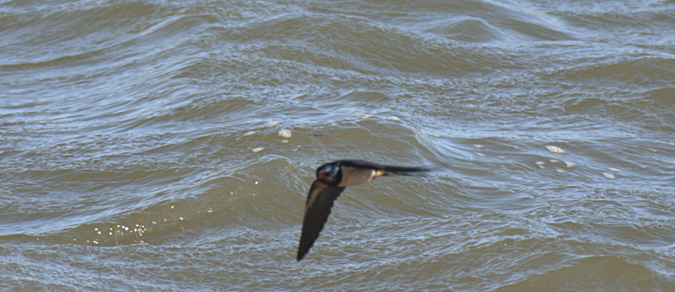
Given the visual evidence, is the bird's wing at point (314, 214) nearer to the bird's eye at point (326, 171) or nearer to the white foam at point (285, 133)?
the bird's eye at point (326, 171)

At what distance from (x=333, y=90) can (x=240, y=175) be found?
1.58 m

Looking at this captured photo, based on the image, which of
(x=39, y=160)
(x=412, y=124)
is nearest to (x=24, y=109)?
(x=39, y=160)

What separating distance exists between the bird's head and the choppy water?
144 centimetres

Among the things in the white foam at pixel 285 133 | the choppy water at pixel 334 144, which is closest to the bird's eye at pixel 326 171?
the choppy water at pixel 334 144

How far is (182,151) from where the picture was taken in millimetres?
5234

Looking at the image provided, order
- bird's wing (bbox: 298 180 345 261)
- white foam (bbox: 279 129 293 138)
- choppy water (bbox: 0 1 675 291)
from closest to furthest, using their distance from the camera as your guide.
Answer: bird's wing (bbox: 298 180 345 261)
choppy water (bbox: 0 1 675 291)
white foam (bbox: 279 129 293 138)

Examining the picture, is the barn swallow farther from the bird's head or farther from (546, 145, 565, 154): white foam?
(546, 145, 565, 154): white foam

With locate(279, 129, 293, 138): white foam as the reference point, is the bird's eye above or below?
above

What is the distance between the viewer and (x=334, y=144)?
5.25 m

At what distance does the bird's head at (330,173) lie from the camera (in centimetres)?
241

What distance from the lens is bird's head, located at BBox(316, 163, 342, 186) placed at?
2412mm

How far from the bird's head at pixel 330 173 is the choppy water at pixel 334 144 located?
4.72ft

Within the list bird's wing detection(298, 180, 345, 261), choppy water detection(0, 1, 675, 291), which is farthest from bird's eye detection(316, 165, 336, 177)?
choppy water detection(0, 1, 675, 291)

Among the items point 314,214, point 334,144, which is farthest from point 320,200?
point 334,144
